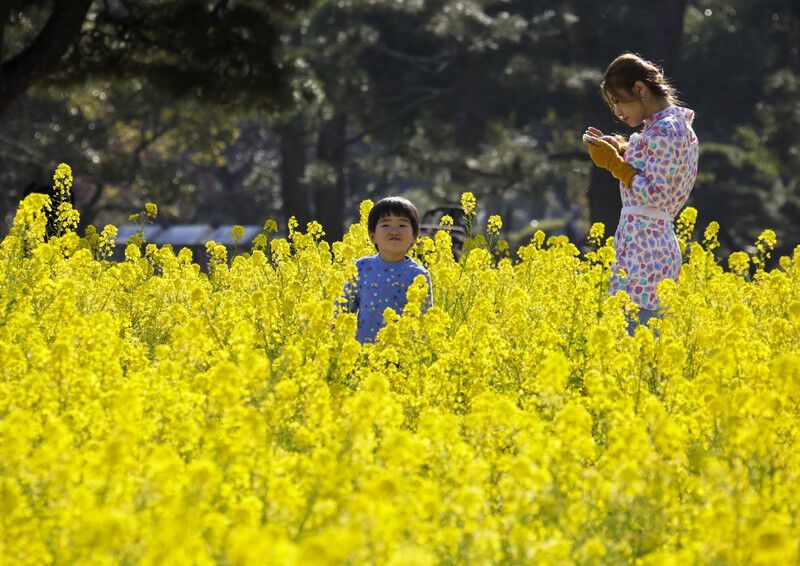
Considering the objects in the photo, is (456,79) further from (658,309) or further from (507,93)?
(658,309)

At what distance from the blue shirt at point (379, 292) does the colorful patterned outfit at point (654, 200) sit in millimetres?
1014

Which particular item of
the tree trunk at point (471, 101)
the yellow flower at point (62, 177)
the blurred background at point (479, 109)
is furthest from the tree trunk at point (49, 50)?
the tree trunk at point (471, 101)

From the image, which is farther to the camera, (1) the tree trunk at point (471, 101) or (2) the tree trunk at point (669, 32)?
(1) the tree trunk at point (471, 101)

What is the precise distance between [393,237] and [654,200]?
1.23m

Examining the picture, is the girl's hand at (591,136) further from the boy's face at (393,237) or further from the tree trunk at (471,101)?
the tree trunk at (471,101)

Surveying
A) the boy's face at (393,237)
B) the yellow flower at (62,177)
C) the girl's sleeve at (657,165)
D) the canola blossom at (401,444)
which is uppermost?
the yellow flower at (62,177)

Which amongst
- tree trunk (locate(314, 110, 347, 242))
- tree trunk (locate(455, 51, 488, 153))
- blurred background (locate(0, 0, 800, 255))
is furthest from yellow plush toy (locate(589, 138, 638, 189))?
tree trunk (locate(455, 51, 488, 153))

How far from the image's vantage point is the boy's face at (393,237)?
6.27m

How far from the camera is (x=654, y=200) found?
6414 mm

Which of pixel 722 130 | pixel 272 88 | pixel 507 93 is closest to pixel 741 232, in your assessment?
pixel 507 93

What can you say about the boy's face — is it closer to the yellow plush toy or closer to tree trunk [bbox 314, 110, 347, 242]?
the yellow plush toy

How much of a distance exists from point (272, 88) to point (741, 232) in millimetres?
13141

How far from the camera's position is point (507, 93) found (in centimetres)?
2492

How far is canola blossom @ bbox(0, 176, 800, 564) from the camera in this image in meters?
2.74
